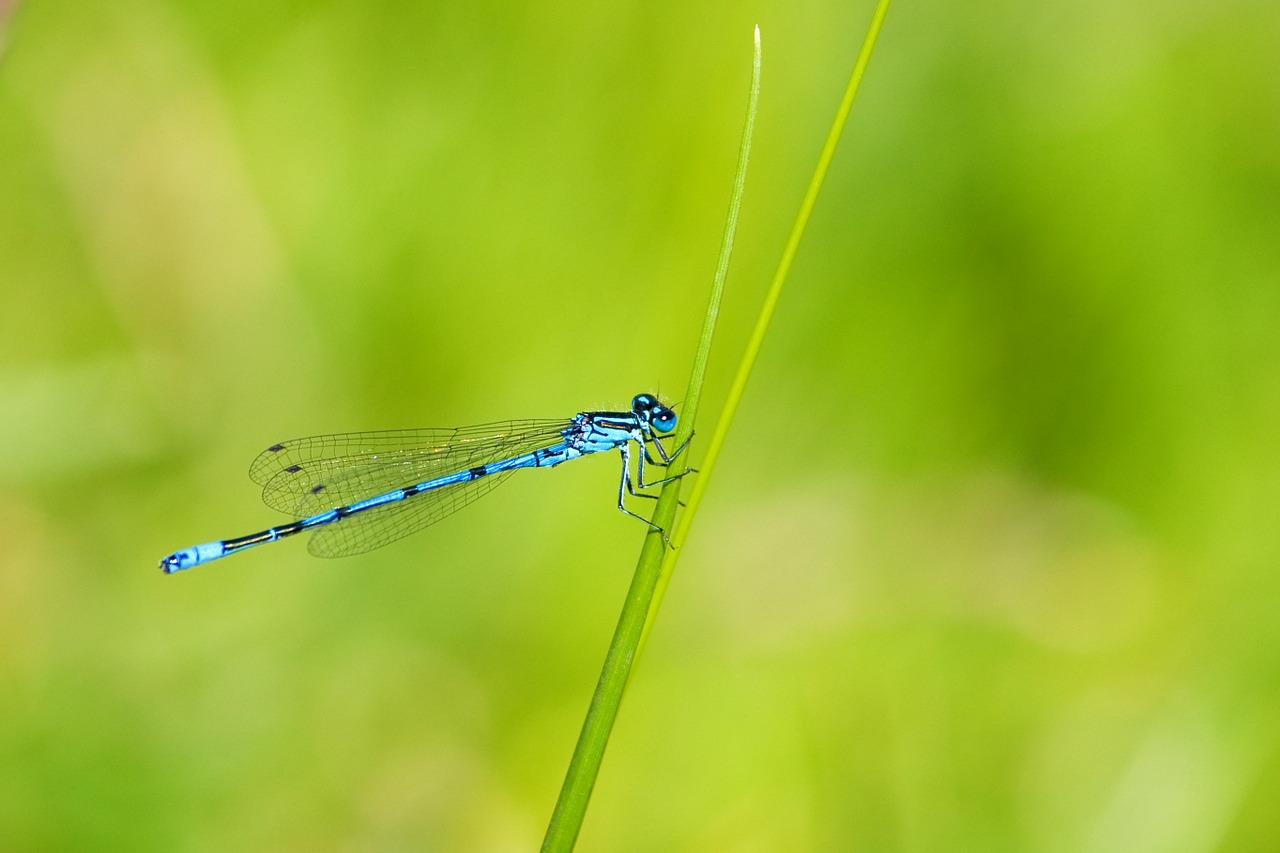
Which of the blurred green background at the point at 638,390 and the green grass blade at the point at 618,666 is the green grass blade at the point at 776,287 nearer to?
the green grass blade at the point at 618,666

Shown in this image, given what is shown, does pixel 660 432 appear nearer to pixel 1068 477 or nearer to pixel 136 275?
pixel 1068 477

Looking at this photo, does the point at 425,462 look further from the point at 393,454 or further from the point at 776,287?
the point at 776,287

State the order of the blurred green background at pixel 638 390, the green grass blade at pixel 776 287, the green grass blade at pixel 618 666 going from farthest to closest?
1. the blurred green background at pixel 638 390
2. the green grass blade at pixel 776 287
3. the green grass blade at pixel 618 666

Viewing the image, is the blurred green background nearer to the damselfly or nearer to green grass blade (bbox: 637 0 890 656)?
the damselfly

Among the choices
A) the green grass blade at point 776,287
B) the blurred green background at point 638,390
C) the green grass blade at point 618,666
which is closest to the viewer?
the green grass blade at point 618,666

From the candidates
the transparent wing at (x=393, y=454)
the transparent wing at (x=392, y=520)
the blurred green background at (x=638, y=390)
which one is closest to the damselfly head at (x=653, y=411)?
the blurred green background at (x=638, y=390)

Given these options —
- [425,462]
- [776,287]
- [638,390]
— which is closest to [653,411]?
[638,390]

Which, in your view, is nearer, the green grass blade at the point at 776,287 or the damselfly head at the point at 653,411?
the green grass blade at the point at 776,287
